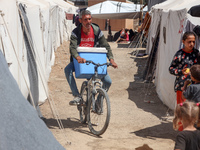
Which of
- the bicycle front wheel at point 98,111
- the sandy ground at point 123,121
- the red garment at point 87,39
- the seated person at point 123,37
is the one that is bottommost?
the seated person at point 123,37

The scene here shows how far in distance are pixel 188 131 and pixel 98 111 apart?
2.71 metres

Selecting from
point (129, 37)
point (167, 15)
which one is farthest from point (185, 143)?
point (129, 37)

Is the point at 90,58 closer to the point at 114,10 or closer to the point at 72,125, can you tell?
the point at 72,125

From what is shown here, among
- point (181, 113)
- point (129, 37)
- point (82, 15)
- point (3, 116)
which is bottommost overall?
point (129, 37)

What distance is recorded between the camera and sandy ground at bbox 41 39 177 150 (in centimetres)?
528

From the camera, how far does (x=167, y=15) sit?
→ 826cm

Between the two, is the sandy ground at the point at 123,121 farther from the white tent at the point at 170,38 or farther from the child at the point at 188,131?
the child at the point at 188,131

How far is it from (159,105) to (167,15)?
2.03m

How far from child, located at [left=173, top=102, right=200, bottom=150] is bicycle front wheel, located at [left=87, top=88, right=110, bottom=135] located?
226cm

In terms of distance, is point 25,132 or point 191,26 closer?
point 25,132

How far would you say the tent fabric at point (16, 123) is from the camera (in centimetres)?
232

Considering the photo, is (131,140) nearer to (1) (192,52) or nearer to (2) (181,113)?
(1) (192,52)

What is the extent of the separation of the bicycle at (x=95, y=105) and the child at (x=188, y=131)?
223cm

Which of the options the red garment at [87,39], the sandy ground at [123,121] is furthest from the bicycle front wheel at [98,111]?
the red garment at [87,39]
